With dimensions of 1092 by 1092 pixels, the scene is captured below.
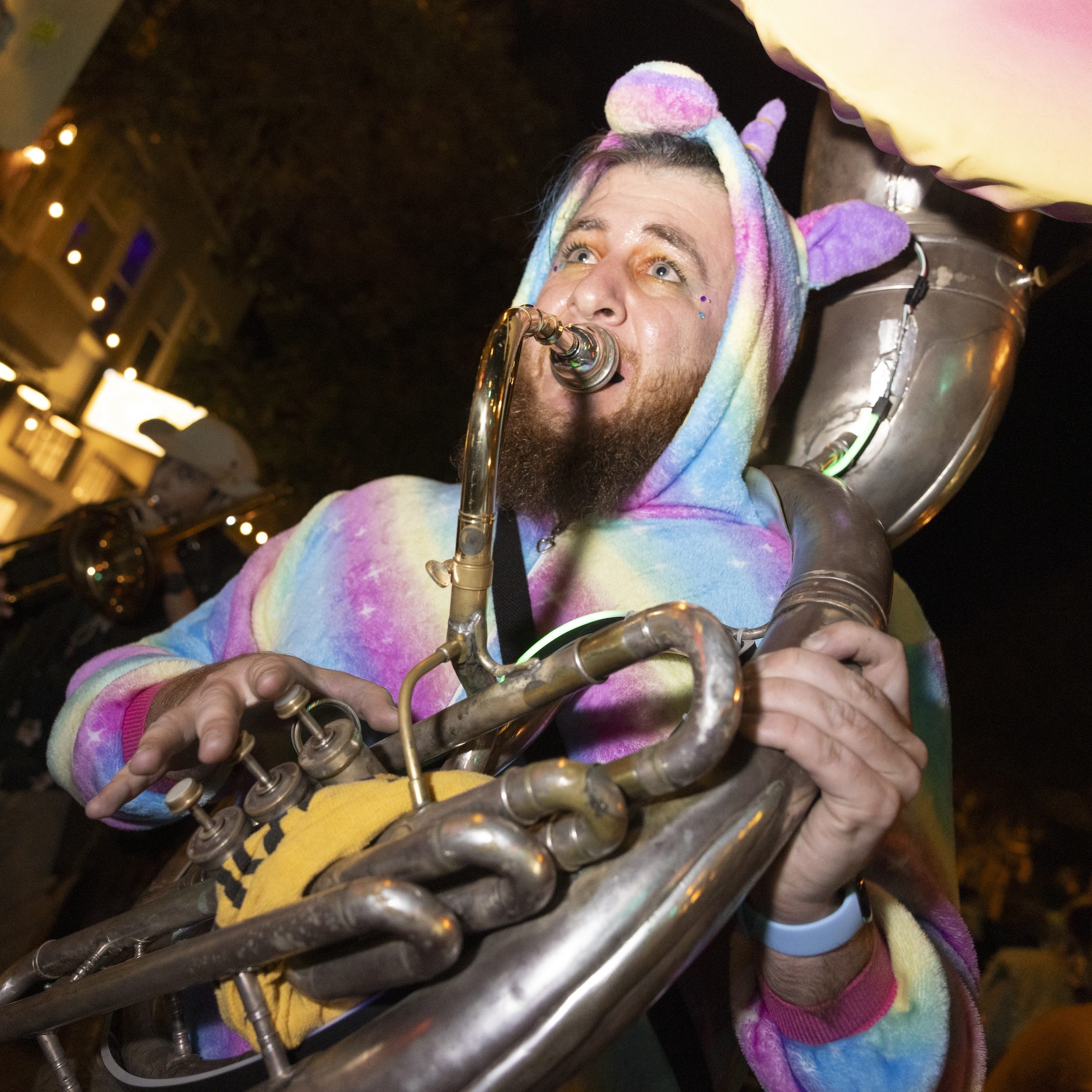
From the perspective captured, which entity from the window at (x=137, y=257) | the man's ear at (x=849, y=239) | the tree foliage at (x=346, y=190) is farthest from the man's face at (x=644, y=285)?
the window at (x=137, y=257)

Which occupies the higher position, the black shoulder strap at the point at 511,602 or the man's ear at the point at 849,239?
the man's ear at the point at 849,239

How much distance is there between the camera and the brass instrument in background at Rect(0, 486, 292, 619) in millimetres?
3156

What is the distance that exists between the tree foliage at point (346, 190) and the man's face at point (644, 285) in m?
2.74

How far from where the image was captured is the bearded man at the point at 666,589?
0.83 m

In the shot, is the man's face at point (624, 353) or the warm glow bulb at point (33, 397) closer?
the man's face at point (624, 353)

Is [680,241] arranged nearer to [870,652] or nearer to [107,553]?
[870,652]

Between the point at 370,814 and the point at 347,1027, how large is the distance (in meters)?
0.17

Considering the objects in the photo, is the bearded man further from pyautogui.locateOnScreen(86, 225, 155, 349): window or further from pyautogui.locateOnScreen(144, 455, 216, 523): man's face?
pyautogui.locateOnScreen(86, 225, 155, 349): window

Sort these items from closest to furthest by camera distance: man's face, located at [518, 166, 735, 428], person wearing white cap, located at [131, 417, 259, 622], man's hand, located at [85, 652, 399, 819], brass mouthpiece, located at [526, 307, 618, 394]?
man's hand, located at [85, 652, 399, 819], brass mouthpiece, located at [526, 307, 618, 394], man's face, located at [518, 166, 735, 428], person wearing white cap, located at [131, 417, 259, 622]

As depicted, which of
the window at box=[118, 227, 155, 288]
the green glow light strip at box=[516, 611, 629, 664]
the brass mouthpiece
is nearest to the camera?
the green glow light strip at box=[516, 611, 629, 664]

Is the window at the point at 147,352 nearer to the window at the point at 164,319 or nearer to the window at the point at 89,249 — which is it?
the window at the point at 164,319

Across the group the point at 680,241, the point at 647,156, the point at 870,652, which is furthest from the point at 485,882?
the point at 647,156

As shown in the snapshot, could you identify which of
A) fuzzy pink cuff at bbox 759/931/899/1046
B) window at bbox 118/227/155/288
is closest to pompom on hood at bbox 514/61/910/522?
fuzzy pink cuff at bbox 759/931/899/1046

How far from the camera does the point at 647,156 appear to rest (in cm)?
138
